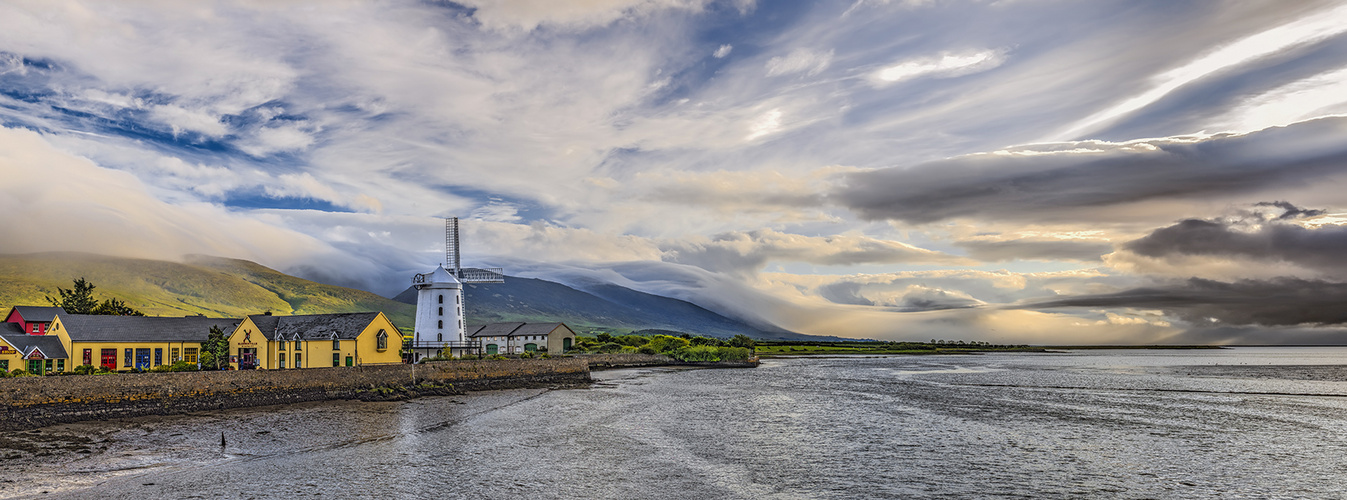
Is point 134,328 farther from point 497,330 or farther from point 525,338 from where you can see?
point 497,330

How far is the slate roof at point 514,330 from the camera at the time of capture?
4938 inches

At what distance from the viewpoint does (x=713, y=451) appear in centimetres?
3466

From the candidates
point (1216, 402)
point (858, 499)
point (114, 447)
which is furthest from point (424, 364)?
point (1216, 402)

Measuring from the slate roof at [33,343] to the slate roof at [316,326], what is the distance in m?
15.6

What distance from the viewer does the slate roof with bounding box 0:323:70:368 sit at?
201ft

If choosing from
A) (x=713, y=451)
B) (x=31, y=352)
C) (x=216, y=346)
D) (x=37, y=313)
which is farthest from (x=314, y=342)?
(x=713, y=451)

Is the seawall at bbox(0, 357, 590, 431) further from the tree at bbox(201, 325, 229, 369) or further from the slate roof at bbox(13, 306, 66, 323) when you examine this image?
the slate roof at bbox(13, 306, 66, 323)

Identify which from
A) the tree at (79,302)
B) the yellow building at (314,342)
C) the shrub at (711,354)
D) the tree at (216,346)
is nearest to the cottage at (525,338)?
the shrub at (711,354)

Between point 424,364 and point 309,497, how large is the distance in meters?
44.1

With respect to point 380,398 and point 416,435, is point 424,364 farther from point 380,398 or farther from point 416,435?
point 416,435

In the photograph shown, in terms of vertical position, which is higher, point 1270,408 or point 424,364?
point 424,364

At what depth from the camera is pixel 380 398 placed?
190 ft

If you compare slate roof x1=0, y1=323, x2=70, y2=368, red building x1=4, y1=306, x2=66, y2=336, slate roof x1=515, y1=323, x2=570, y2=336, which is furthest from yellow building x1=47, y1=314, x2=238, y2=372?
slate roof x1=515, y1=323, x2=570, y2=336

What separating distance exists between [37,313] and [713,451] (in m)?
72.7
